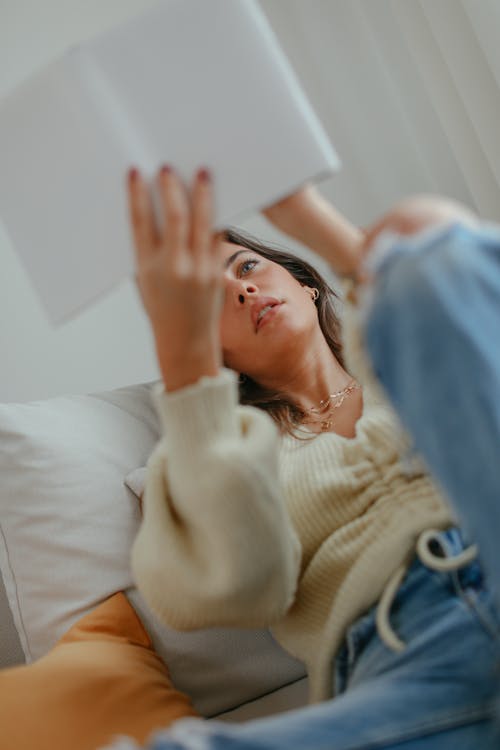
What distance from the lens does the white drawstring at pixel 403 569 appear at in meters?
0.84

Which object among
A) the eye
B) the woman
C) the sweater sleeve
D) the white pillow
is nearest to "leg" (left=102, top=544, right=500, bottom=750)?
the woman

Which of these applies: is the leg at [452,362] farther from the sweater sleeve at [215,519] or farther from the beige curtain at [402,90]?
the beige curtain at [402,90]

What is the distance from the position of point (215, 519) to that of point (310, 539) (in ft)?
0.72

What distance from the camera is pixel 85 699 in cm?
96

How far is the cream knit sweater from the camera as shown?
31.9 inches

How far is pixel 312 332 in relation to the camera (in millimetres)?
1297

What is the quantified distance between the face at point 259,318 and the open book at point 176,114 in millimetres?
435

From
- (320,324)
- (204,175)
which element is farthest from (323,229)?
(320,324)

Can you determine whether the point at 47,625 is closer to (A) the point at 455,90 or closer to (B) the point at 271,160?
(B) the point at 271,160

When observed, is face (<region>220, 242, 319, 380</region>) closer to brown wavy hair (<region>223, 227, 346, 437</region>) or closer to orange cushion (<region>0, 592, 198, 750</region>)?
brown wavy hair (<region>223, 227, 346, 437</region>)

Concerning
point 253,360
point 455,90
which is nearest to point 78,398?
point 253,360

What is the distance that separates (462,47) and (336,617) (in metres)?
1.08

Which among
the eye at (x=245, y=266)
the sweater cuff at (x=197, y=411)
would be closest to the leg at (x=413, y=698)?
the sweater cuff at (x=197, y=411)

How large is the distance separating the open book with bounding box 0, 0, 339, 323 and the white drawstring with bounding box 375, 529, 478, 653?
1.22 feet
